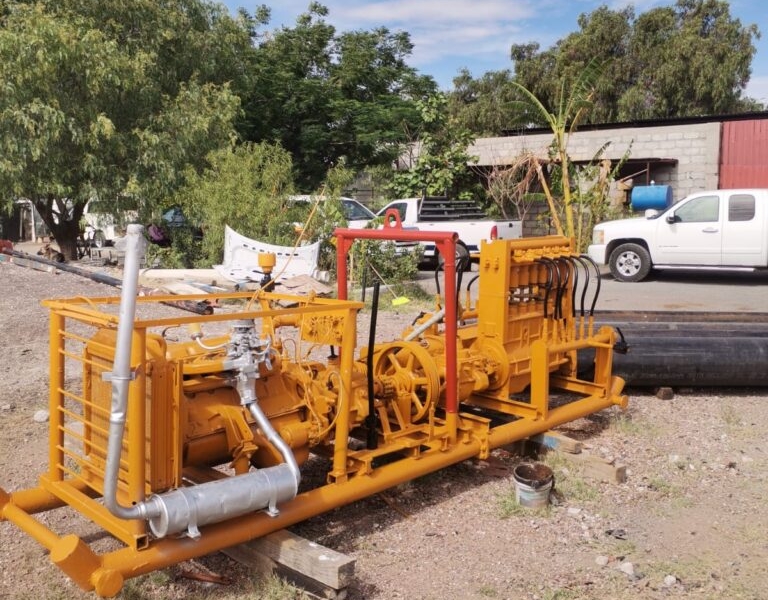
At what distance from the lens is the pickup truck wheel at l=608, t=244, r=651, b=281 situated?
15180 millimetres

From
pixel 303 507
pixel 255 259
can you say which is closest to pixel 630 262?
pixel 255 259

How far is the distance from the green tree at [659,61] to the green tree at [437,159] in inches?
571

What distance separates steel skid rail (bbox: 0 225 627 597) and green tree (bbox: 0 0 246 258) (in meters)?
11.6

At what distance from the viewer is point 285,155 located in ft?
49.6

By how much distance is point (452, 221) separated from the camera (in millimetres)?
17203

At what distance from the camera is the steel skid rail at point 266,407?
3100 mm

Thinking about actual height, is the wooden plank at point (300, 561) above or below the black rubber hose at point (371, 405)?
below

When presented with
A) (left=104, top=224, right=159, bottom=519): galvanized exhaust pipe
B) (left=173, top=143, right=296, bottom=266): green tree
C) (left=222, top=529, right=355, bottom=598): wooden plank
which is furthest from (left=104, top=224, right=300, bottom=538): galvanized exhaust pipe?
(left=173, top=143, right=296, bottom=266): green tree

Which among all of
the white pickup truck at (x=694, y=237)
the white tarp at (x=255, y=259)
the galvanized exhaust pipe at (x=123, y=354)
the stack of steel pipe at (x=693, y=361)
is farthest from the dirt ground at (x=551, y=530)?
the white pickup truck at (x=694, y=237)

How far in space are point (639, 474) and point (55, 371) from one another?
3553 mm

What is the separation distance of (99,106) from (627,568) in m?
14.6

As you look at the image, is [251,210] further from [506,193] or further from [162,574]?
[162,574]

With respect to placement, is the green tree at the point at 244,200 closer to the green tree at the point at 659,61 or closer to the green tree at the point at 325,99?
the green tree at the point at 325,99

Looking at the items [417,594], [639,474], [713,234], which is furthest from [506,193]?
[417,594]
